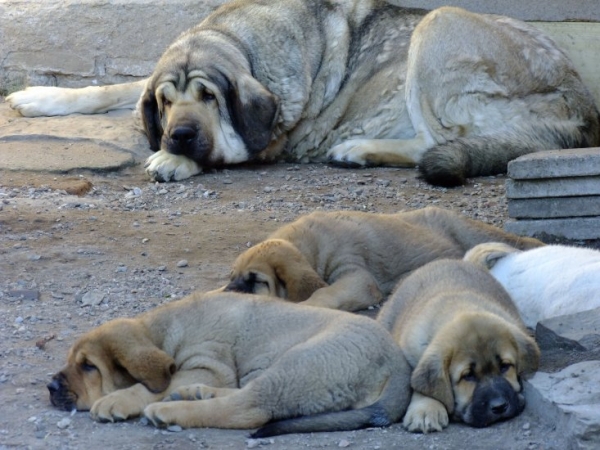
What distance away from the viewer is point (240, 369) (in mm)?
4766

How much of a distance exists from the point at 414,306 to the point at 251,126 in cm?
430

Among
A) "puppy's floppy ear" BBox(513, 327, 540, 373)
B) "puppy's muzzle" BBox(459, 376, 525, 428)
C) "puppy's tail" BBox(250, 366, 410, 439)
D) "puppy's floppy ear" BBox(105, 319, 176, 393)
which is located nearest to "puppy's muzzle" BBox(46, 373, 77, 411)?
"puppy's floppy ear" BBox(105, 319, 176, 393)

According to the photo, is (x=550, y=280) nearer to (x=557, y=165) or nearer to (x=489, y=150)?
(x=557, y=165)

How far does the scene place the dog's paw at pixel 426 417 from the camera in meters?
4.34

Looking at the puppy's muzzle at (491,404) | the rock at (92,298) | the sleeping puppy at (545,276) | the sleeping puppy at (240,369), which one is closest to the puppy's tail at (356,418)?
the sleeping puppy at (240,369)

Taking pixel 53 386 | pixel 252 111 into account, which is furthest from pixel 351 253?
pixel 252 111

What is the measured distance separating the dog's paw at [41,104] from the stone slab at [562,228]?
460 centimetres

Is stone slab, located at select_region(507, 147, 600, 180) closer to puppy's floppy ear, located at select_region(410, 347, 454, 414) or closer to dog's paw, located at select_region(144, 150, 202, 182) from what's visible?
puppy's floppy ear, located at select_region(410, 347, 454, 414)

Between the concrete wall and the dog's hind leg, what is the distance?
0.53m

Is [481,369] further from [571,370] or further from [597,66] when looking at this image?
[597,66]

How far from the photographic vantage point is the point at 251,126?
914cm

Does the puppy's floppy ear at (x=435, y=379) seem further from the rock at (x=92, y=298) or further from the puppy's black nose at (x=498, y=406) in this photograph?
the rock at (x=92, y=298)

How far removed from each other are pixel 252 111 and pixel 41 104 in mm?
1988

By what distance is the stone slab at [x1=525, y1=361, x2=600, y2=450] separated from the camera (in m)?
4.03
